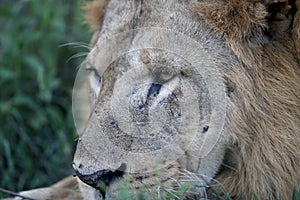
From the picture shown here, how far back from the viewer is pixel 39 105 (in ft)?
15.3

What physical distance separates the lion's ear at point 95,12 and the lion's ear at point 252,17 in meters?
0.82

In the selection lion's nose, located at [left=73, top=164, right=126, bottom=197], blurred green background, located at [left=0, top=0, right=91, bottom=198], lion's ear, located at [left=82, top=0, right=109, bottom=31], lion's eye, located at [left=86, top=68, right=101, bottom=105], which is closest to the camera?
lion's nose, located at [left=73, top=164, right=126, bottom=197]

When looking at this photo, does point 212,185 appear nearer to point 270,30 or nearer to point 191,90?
point 191,90

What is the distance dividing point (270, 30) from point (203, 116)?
0.42 m

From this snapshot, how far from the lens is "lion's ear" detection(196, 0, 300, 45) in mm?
→ 2768

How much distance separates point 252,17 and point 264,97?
1.01ft

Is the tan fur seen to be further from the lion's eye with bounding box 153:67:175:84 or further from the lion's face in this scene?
the lion's eye with bounding box 153:67:175:84

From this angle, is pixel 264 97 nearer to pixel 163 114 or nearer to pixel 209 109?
pixel 209 109

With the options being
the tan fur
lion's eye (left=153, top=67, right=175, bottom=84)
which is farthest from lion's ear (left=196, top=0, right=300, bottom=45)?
lion's eye (left=153, top=67, right=175, bottom=84)

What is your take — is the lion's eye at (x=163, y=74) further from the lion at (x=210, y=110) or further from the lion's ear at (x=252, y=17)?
the lion's ear at (x=252, y=17)

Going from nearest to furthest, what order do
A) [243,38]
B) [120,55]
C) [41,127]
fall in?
[243,38]
[120,55]
[41,127]

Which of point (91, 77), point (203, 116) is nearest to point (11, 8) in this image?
point (91, 77)

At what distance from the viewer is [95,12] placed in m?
3.57

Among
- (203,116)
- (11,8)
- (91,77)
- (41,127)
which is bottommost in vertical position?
(41,127)
